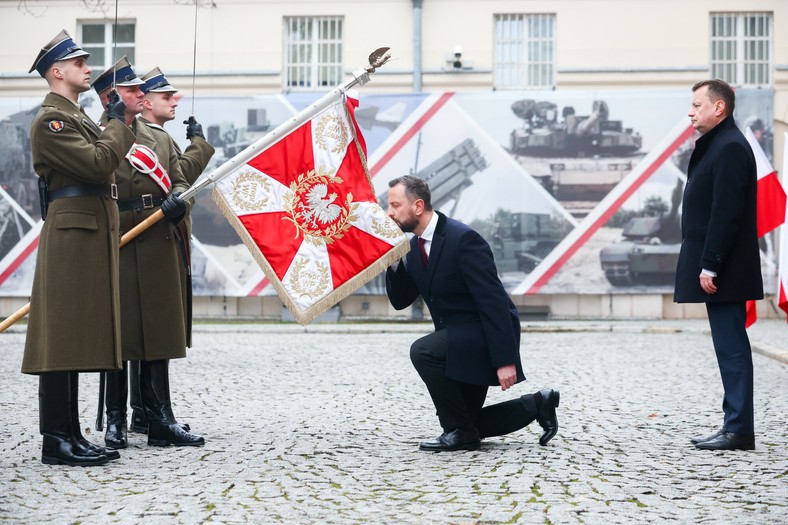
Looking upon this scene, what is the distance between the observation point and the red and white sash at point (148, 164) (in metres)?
6.73

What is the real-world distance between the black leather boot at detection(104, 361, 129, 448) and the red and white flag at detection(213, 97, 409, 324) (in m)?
1.12

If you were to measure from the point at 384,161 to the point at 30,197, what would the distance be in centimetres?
651

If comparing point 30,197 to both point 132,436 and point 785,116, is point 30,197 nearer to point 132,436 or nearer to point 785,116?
point 785,116

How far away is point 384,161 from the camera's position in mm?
20047

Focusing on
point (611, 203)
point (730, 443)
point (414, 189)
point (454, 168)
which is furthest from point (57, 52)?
point (611, 203)

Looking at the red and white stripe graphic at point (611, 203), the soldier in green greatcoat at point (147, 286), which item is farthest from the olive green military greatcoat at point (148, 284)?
the red and white stripe graphic at point (611, 203)

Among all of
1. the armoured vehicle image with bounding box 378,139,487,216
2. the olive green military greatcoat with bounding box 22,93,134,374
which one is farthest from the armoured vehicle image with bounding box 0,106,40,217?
the olive green military greatcoat with bounding box 22,93,134,374

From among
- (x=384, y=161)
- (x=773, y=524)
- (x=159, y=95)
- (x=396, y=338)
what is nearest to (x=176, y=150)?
(x=159, y=95)

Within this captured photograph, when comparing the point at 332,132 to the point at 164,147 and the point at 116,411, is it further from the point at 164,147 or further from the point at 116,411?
the point at 116,411

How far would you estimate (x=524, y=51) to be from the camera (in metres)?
21.3

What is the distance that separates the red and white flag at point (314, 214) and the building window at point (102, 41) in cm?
1605

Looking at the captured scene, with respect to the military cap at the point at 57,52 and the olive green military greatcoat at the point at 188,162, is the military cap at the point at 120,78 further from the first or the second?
the military cap at the point at 57,52

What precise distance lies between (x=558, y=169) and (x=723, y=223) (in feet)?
45.4

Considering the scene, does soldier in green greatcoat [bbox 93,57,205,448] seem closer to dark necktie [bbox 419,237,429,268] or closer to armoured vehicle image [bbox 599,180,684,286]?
dark necktie [bbox 419,237,429,268]
